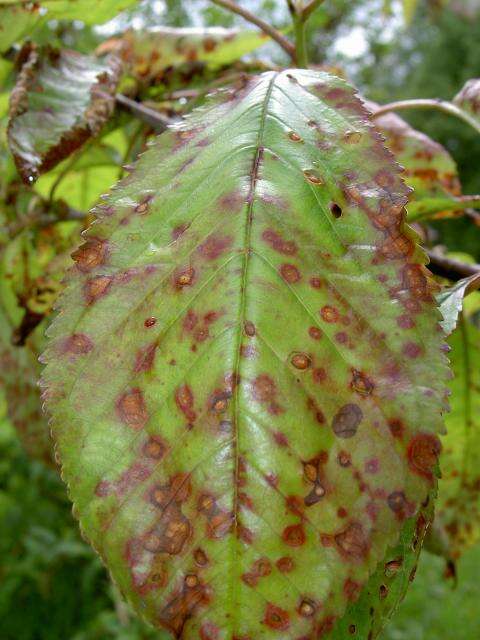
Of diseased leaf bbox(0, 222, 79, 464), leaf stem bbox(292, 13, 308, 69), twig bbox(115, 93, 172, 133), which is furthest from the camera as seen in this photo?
diseased leaf bbox(0, 222, 79, 464)

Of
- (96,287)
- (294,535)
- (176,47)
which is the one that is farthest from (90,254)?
(176,47)

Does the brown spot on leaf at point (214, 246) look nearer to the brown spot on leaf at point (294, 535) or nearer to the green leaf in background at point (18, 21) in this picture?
the brown spot on leaf at point (294, 535)

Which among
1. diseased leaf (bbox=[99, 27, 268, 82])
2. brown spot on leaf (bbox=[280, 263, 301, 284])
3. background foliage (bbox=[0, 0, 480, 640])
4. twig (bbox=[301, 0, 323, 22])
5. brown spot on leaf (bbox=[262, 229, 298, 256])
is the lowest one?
background foliage (bbox=[0, 0, 480, 640])

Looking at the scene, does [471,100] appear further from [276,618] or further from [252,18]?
[276,618]

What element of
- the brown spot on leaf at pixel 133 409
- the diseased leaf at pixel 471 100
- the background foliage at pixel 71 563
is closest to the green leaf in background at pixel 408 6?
the background foliage at pixel 71 563

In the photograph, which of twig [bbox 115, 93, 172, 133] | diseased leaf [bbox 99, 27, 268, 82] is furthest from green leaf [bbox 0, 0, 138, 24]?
diseased leaf [bbox 99, 27, 268, 82]

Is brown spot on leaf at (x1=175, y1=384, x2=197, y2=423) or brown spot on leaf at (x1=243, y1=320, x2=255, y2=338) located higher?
brown spot on leaf at (x1=243, y1=320, x2=255, y2=338)

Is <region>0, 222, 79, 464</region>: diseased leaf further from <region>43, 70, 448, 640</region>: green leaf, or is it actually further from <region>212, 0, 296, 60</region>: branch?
<region>43, 70, 448, 640</region>: green leaf
